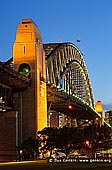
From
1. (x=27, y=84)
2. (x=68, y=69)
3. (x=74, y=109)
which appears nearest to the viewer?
(x=27, y=84)

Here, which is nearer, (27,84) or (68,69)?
(27,84)

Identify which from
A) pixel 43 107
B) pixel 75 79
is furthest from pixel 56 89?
pixel 75 79

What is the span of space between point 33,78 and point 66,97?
2289cm

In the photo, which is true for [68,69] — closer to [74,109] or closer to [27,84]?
[74,109]

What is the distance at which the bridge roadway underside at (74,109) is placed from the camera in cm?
11160

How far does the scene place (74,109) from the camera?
410ft

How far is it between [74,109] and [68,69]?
2068 cm

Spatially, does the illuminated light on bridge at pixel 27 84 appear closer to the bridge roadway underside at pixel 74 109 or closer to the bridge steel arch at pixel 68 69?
the bridge roadway underside at pixel 74 109

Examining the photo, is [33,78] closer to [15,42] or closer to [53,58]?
[15,42]

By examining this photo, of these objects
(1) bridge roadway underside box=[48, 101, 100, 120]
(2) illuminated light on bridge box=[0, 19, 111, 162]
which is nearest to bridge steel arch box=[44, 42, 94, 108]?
(1) bridge roadway underside box=[48, 101, 100, 120]

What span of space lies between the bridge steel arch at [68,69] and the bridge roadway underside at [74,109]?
5.91 meters

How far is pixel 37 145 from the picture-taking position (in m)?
81.9

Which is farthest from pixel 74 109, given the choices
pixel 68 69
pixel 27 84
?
pixel 27 84

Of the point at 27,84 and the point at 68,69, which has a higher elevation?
the point at 68,69
